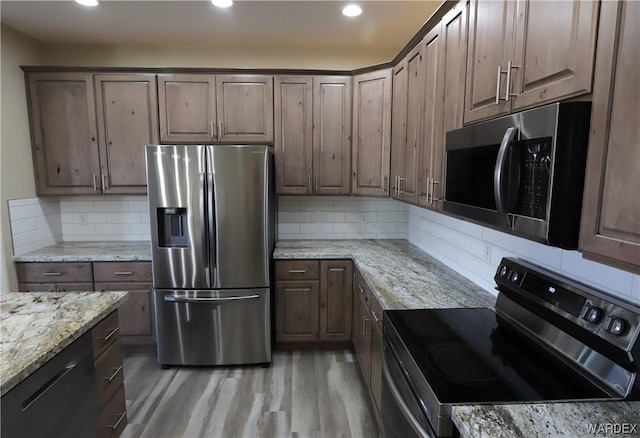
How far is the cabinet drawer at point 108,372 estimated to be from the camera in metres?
1.66

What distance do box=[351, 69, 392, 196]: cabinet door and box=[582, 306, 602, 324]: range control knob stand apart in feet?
6.12

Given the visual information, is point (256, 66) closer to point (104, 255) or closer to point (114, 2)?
point (114, 2)

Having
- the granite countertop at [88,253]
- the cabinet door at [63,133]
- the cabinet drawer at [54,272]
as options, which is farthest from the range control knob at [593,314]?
the cabinet door at [63,133]

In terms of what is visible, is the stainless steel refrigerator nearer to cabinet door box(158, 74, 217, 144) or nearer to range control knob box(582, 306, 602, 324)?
cabinet door box(158, 74, 217, 144)

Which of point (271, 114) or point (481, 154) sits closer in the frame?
point (481, 154)

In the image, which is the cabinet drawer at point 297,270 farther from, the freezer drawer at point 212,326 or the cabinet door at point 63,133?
the cabinet door at point 63,133

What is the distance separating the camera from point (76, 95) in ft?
9.48

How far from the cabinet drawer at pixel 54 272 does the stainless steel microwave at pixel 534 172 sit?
297 centimetres

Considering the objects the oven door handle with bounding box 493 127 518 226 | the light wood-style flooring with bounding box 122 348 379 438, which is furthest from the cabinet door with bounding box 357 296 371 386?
the oven door handle with bounding box 493 127 518 226

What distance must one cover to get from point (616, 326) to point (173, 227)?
264 cm

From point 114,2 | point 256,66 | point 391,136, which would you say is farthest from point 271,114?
point 114,2

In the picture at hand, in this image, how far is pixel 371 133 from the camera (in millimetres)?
2928

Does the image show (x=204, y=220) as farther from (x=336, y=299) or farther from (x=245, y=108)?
(x=336, y=299)

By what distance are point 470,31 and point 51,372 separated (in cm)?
218
